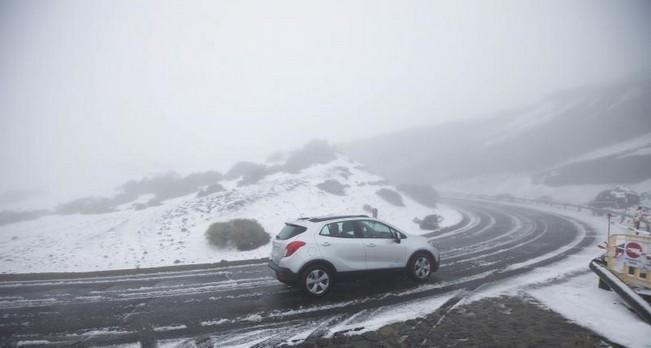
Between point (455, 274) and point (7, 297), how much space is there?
11.9 m

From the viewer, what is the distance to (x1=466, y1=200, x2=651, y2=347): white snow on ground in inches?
217

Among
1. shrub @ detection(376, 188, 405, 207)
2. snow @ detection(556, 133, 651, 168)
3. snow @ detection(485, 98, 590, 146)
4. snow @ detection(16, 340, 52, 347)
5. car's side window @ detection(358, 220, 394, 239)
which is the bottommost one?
snow @ detection(16, 340, 52, 347)

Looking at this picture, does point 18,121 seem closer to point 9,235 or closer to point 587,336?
point 9,235

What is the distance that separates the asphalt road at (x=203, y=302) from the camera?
570 cm

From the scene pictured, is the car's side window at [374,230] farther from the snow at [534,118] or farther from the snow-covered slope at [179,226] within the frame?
the snow at [534,118]

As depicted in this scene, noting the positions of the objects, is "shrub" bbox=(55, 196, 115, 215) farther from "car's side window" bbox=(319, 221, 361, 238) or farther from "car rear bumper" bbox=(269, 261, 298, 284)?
"car's side window" bbox=(319, 221, 361, 238)

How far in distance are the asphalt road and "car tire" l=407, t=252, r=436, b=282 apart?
0.90ft

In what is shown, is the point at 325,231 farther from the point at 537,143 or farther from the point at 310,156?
the point at 537,143

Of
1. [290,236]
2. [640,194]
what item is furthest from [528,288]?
[640,194]

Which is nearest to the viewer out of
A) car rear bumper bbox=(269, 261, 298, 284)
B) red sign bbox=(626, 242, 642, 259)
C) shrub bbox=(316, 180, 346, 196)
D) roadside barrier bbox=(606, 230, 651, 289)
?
roadside barrier bbox=(606, 230, 651, 289)

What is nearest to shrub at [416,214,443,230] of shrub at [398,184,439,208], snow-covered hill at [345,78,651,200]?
shrub at [398,184,439,208]

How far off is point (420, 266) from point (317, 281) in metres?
2.94

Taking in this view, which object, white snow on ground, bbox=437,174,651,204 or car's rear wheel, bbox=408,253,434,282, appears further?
white snow on ground, bbox=437,174,651,204

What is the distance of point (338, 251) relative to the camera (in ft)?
24.8
